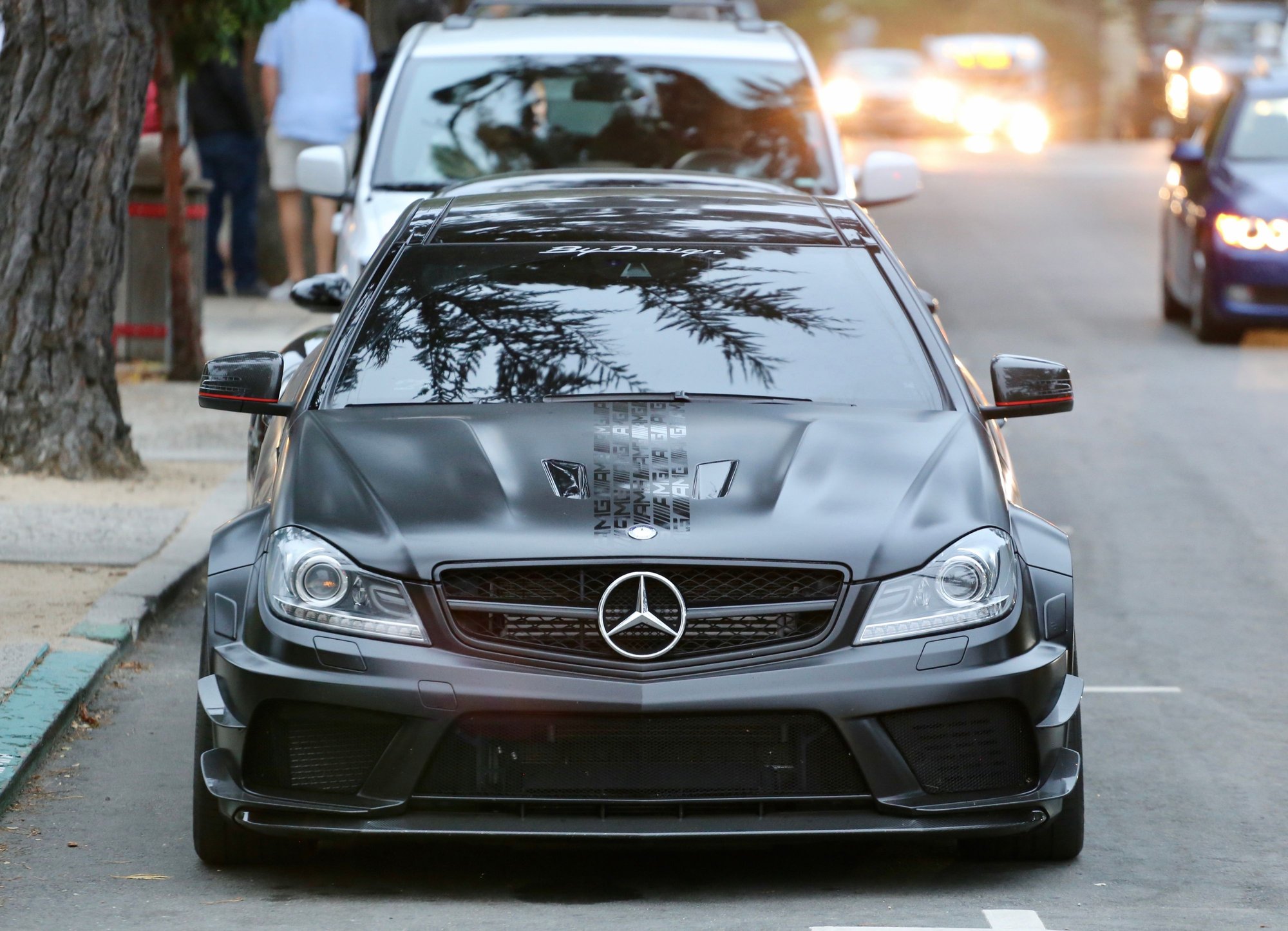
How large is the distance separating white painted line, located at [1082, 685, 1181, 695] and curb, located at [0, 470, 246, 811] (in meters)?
2.98

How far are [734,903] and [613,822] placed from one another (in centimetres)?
35

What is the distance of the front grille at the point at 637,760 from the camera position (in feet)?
15.7

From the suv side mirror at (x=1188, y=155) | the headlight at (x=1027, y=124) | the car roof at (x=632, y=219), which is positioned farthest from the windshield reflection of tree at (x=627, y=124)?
the headlight at (x=1027, y=124)

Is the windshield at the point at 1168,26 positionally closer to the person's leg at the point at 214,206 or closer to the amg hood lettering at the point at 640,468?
the person's leg at the point at 214,206

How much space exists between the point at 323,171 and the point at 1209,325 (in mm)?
7691

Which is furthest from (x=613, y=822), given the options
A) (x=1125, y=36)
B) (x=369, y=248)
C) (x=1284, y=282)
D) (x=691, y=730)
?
(x=1125, y=36)

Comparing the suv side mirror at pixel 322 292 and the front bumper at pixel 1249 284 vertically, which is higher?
the suv side mirror at pixel 322 292

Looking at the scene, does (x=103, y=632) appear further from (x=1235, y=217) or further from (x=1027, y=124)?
(x=1027, y=124)

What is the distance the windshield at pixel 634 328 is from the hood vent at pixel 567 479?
415 mm

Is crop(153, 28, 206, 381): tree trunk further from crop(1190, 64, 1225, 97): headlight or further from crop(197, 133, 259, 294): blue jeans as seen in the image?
crop(1190, 64, 1225, 97): headlight

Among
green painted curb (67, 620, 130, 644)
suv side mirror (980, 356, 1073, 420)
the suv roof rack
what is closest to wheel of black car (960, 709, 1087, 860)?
suv side mirror (980, 356, 1073, 420)

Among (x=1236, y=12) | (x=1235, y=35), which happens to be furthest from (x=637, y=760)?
(x=1236, y=12)

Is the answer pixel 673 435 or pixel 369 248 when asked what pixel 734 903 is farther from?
pixel 369 248

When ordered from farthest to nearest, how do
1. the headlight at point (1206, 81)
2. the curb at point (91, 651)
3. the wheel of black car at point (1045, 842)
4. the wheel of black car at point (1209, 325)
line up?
the headlight at point (1206, 81) < the wheel of black car at point (1209, 325) < the curb at point (91, 651) < the wheel of black car at point (1045, 842)
